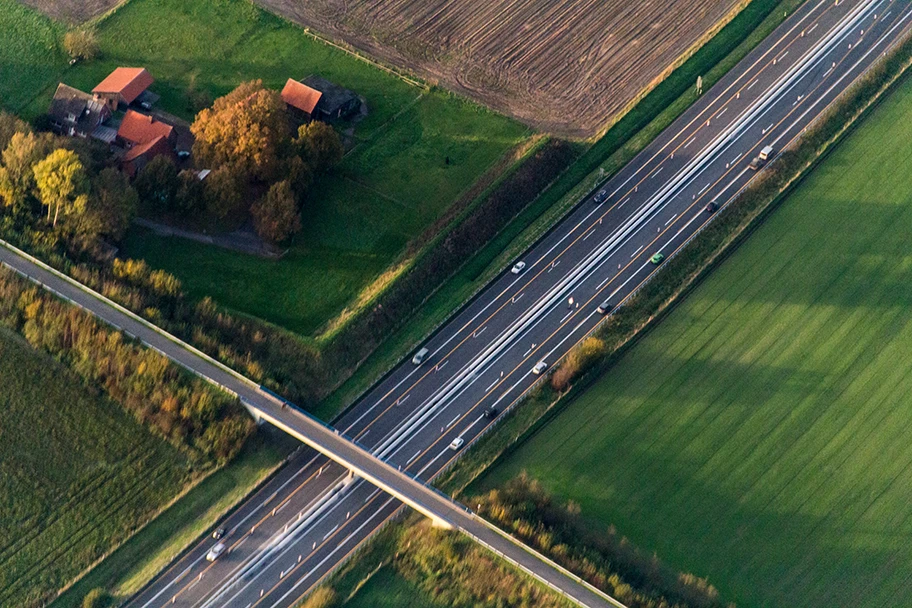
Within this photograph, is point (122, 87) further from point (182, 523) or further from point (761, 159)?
point (761, 159)

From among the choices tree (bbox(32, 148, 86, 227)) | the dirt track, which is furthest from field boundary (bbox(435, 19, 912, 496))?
the dirt track

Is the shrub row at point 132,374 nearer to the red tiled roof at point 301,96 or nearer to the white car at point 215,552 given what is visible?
the white car at point 215,552

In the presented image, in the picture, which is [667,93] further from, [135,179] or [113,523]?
[113,523]

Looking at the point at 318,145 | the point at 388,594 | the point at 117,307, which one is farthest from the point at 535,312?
the point at 117,307

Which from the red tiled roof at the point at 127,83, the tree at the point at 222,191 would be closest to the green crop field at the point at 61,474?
the tree at the point at 222,191

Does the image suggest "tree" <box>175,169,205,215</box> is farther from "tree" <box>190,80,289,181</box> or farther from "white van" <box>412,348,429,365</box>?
"white van" <box>412,348,429,365</box>

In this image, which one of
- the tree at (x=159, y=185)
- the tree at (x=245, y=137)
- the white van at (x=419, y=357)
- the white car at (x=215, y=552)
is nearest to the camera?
the white car at (x=215, y=552)
